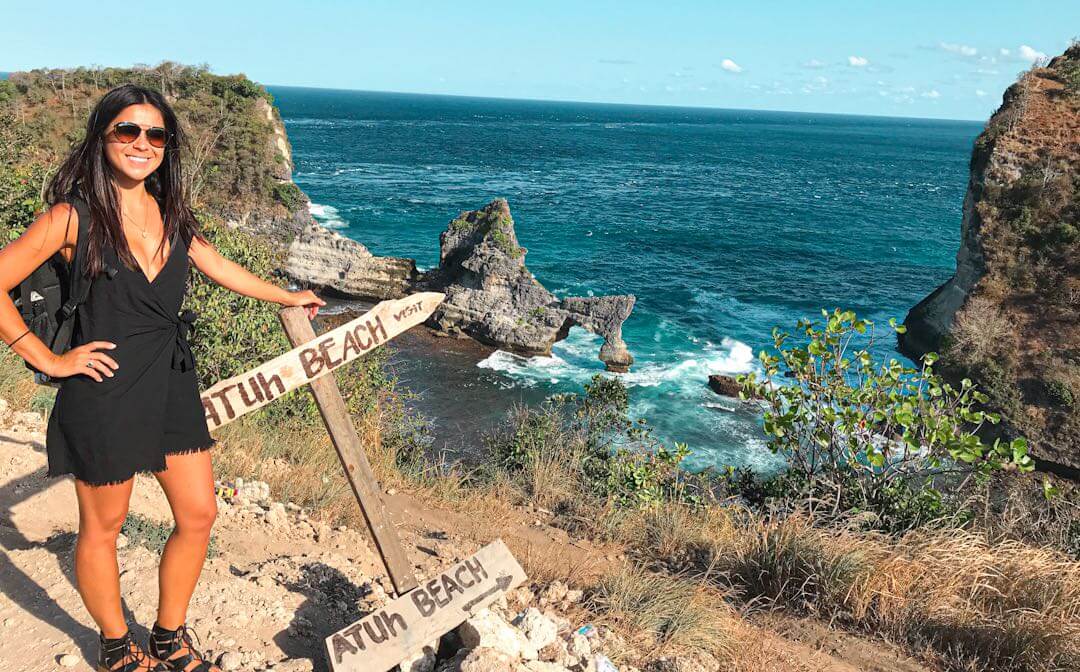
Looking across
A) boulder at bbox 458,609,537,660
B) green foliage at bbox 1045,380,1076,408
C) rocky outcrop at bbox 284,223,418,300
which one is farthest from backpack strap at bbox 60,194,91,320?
rocky outcrop at bbox 284,223,418,300

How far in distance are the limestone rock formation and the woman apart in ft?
76.4

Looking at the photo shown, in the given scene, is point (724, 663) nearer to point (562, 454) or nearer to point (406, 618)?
point (406, 618)

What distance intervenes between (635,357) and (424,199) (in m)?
32.7

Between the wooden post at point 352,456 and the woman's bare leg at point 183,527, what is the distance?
590 millimetres

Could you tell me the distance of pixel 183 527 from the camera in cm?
315

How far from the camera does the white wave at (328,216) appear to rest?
44875 millimetres

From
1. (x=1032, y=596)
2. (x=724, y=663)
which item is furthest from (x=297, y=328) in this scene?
(x=1032, y=596)

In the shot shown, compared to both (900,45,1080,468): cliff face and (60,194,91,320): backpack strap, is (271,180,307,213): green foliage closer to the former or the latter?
(900,45,1080,468): cliff face

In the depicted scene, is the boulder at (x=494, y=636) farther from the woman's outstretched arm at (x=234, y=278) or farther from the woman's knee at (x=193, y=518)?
the woman's outstretched arm at (x=234, y=278)

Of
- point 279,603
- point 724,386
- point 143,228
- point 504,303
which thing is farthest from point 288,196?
point 143,228

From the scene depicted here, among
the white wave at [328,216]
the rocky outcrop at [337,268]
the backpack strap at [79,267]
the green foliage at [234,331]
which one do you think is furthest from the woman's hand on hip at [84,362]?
the white wave at [328,216]

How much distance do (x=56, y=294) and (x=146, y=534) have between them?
237 centimetres

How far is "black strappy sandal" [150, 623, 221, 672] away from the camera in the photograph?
322 centimetres

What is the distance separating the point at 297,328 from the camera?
348 cm
